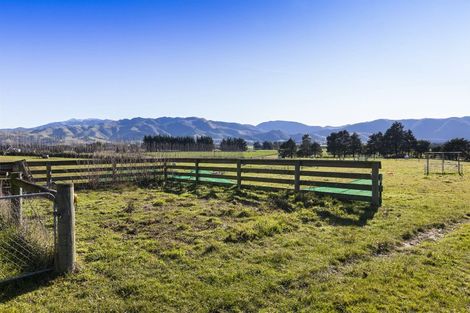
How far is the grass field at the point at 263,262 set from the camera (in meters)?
3.71

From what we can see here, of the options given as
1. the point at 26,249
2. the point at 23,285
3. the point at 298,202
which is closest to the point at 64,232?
the point at 23,285

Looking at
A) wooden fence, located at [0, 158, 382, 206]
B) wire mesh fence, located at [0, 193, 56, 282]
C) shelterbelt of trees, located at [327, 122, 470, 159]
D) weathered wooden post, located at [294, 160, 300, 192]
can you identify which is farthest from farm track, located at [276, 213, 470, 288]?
shelterbelt of trees, located at [327, 122, 470, 159]

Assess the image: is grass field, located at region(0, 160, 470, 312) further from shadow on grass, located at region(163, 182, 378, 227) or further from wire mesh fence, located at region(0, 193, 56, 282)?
wire mesh fence, located at region(0, 193, 56, 282)

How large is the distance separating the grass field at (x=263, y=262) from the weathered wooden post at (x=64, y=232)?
186 millimetres

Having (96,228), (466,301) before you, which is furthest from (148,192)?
(466,301)

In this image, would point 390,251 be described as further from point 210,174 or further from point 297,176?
point 210,174

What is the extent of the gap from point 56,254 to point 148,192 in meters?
7.97

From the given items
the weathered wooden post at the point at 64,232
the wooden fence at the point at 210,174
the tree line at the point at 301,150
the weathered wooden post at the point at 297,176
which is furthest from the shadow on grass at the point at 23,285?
the tree line at the point at 301,150

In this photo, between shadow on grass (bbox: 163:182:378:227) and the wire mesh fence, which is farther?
shadow on grass (bbox: 163:182:378:227)

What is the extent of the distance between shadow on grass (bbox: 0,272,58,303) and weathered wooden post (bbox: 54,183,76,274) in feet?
0.57

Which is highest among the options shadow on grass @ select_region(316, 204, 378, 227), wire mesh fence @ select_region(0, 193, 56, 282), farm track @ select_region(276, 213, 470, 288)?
wire mesh fence @ select_region(0, 193, 56, 282)

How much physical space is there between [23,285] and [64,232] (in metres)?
0.75

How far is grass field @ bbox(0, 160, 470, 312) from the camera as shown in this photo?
12.2ft

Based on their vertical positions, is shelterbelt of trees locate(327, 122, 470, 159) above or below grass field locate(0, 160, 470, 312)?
above
